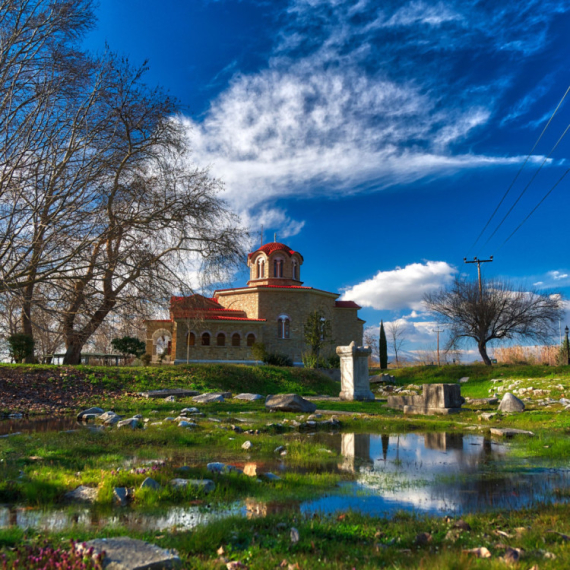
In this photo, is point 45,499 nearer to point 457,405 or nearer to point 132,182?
point 457,405

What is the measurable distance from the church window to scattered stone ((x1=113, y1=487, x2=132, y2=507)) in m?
33.0

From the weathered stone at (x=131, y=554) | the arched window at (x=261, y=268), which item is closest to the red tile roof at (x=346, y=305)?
the arched window at (x=261, y=268)

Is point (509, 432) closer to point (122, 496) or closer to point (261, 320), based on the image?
point (122, 496)

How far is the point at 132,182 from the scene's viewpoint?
16.6 metres

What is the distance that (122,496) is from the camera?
3727 mm

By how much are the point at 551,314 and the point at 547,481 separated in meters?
32.4

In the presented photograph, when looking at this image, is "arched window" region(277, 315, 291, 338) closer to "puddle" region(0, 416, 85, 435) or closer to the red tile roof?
the red tile roof

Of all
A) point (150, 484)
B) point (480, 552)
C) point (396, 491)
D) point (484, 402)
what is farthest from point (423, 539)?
point (484, 402)

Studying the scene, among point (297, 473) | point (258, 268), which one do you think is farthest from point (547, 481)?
point (258, 268)

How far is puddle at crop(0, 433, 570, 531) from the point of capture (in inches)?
131

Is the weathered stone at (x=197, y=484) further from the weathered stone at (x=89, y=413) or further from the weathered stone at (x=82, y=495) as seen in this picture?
the weathered stone at (x=89, y=413)

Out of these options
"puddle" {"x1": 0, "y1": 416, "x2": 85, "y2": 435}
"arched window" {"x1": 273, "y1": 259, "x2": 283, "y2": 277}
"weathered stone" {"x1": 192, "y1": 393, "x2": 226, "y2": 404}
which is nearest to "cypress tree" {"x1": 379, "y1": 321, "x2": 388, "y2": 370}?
"arched window" {"x1": 273, "y1": 259, "x2": 283, "y2": 277}

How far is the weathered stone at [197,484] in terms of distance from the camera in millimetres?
3949

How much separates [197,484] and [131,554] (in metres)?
1.65
